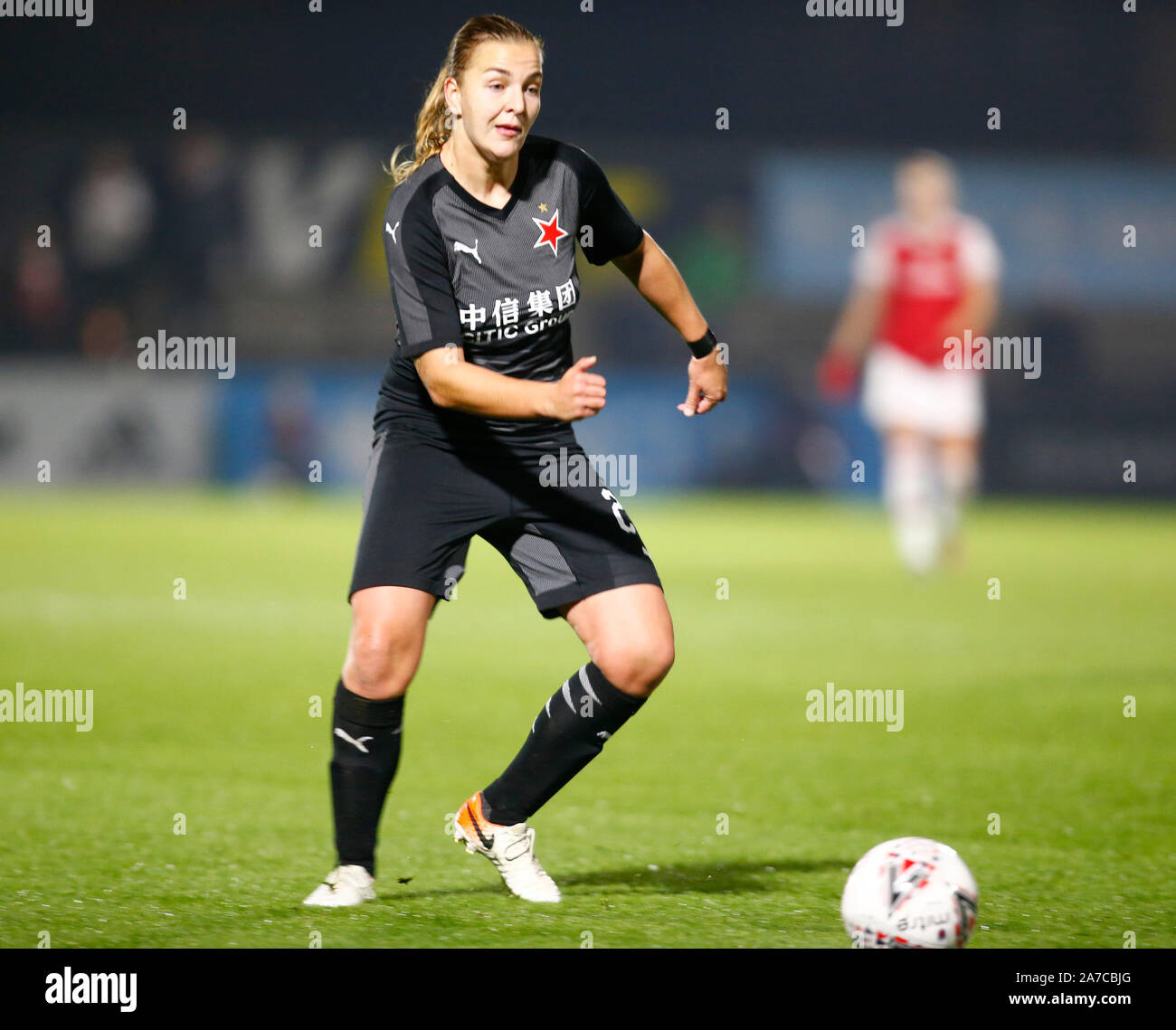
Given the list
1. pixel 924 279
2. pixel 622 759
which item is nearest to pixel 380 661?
pixel 622 759

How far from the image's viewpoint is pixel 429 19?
23.9 metres

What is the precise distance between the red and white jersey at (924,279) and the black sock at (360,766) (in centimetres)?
965

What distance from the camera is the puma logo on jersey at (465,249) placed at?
3932 mm

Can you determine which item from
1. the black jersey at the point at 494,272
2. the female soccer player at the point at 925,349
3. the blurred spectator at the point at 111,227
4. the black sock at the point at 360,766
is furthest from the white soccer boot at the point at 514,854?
the blurred spectator at the point at 111,227

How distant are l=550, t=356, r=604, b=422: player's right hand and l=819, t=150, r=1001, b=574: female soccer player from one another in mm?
9005

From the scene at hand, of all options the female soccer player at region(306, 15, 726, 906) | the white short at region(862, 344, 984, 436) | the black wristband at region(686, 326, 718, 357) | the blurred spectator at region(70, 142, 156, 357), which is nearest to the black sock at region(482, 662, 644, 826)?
the female soccer player at region(306, 15, 726, 906)

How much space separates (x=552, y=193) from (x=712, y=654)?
5.00 meters

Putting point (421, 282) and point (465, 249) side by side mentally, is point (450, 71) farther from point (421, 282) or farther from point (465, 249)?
point (421, 282)

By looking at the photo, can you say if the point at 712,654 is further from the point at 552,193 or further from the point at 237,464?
the point at 237,464

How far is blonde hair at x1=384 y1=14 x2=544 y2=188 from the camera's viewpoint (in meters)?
3.83

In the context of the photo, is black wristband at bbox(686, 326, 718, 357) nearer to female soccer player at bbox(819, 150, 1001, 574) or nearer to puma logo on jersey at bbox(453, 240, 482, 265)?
puma logo on jersey at bbox(453, 240, 482, 265)

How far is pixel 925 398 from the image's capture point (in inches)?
507

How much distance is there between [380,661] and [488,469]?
0.54m
